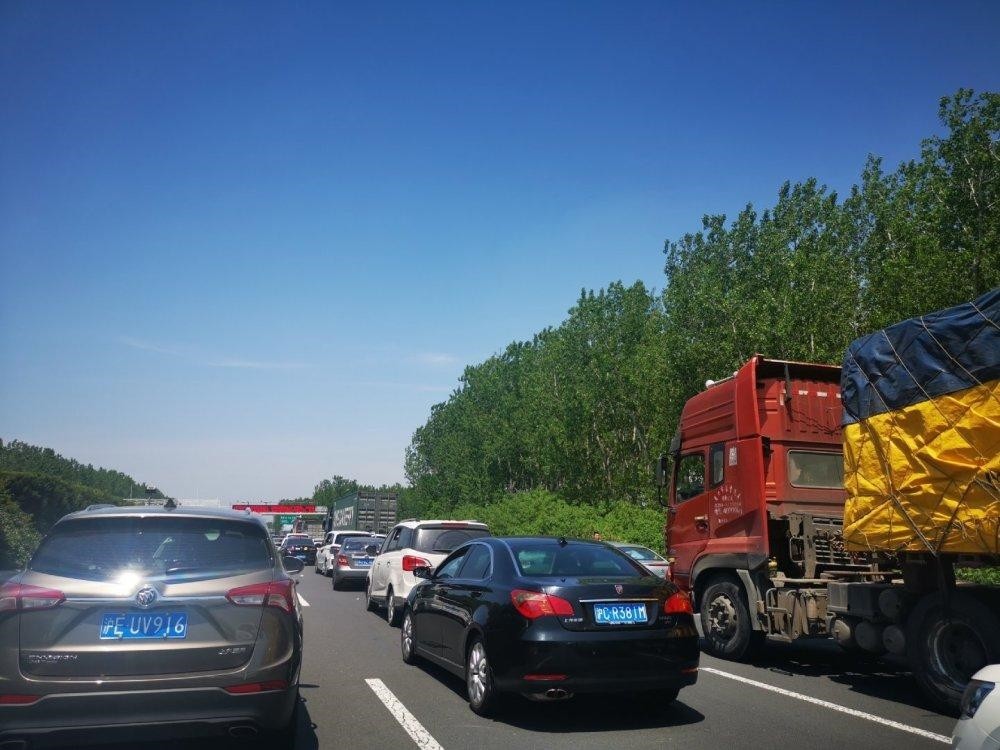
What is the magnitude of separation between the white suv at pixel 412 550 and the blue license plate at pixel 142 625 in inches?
307

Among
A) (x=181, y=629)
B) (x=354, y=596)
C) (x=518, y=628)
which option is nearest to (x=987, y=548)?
(x=518, y=628)

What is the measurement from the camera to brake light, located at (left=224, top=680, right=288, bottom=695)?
4.78 m

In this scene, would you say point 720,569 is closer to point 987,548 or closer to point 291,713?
point 987,548

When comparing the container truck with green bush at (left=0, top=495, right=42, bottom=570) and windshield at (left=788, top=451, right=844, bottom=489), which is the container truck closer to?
windshield at (left=788, top=451, right=844, bottom=489)

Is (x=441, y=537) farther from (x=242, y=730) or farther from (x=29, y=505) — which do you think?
(x=29, y=505)

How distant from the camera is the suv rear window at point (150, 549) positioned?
16.0 feet

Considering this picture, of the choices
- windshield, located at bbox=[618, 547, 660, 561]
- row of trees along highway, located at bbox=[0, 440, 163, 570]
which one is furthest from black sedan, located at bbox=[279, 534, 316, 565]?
windshield, located at bbox=[618, 547, 660, 561]

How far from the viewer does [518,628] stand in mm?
6363

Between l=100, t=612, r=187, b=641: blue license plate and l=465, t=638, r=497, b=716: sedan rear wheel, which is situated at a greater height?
l=100, t=612, r=187, b=641: blue license plate

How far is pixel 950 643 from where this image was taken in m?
7.04

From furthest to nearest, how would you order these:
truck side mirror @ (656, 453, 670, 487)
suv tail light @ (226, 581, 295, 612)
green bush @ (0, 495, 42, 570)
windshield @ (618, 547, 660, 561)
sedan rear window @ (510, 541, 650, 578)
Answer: green bush @ (0, 495, 42, 570) < windshield @ (618, 547, 660, 561) < truck side mirror @ (656, 453, 670, 487) < sedan rear window @ (510, 541, 650, 578) < suv tail light @ (226, 581, 295, 612)

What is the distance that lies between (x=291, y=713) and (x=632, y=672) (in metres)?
2.64

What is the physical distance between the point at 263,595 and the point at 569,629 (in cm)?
243

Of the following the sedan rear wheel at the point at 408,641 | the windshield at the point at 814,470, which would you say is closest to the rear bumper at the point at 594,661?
the sedan rear wheel at the point at 408,641
